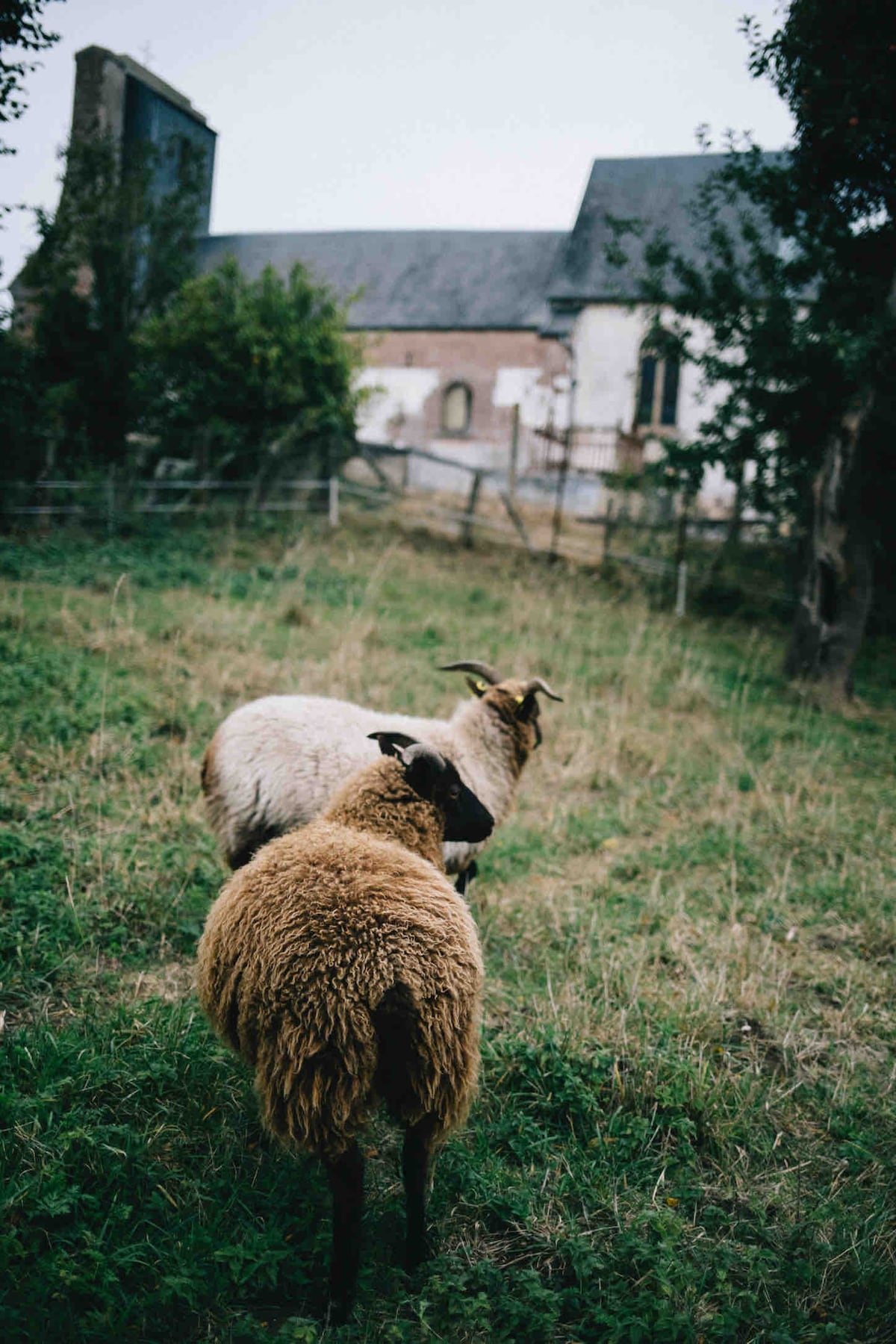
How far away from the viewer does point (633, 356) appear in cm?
2950

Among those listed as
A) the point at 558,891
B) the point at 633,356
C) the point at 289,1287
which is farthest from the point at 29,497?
the point at 633,356

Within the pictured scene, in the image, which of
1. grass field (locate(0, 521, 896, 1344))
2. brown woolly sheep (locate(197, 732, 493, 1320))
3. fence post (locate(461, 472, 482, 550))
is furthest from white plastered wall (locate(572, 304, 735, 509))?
brown woolly sheep (locate(197, 732, 493, 1320))

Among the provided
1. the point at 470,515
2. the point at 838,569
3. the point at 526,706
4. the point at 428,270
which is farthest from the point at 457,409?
the point at 526,706

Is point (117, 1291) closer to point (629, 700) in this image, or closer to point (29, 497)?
point (629, 700)

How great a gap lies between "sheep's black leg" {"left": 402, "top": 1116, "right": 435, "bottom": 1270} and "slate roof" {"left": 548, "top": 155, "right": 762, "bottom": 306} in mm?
30132

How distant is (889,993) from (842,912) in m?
0.86

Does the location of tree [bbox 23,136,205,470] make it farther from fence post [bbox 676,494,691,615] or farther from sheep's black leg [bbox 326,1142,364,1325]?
sheep's black leg [bbox 326,1142,364,1325]

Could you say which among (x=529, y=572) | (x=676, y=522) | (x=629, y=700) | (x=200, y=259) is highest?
(x=200, y=259)

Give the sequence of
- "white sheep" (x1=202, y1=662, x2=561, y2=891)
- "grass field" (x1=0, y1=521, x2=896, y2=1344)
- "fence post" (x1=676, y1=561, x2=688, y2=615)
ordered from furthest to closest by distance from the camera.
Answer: "fence post" (x1=676, y1=561, x2=688, y2=615) < "white sheep" (x1=202, y1=662, x2=561, y2=891) < "grass field" (x1=0, y1=521, x2=896, y2=1344)

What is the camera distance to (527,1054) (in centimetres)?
365

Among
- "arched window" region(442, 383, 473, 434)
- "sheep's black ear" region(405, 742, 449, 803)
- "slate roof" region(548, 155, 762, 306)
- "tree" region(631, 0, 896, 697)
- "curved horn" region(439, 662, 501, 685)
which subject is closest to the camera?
"sheep's black ear" region(405, 742, 449, 803)

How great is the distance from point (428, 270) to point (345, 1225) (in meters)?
36.1

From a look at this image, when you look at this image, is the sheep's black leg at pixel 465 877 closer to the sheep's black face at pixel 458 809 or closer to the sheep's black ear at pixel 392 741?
the sheep's black face at pixel 458 809

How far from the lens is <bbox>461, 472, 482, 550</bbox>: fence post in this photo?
17.0 m
